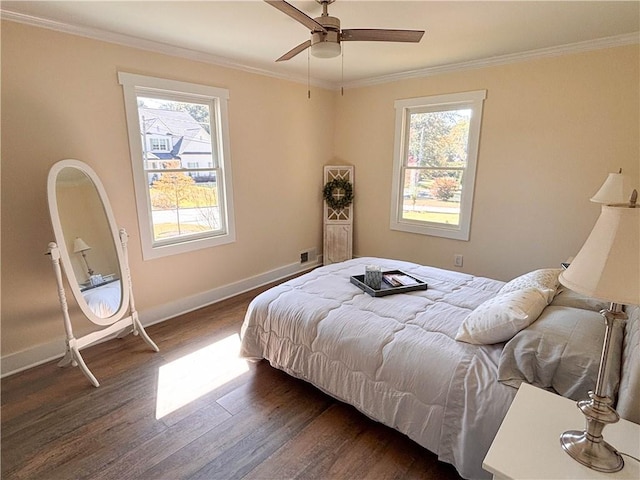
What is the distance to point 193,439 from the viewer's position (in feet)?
6.28

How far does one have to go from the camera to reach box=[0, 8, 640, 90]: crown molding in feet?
8.00

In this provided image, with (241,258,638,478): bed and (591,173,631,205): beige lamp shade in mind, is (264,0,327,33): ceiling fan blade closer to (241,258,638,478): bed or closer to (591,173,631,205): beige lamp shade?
(241,258,638,478): bed

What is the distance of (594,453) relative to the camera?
1020 mm

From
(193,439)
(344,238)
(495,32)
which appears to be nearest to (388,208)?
(344,238)

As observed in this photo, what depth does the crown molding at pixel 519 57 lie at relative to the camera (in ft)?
9.39

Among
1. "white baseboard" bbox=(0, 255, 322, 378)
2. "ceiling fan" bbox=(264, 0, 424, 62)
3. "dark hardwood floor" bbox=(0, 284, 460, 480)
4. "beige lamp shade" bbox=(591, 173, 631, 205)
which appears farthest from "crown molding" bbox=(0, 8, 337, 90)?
"beige lamp shade" bbox=(591, 173, 631, 205)

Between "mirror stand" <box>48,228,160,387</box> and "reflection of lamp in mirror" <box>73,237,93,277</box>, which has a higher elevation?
"reflection of lamp in mirror" <box>73,237,93,277</box>

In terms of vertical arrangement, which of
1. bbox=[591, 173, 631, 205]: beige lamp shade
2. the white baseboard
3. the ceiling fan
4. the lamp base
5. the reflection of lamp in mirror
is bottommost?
the white baseboard

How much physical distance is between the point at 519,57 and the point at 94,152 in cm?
397

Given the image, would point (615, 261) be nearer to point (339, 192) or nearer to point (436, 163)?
point (436, 163)

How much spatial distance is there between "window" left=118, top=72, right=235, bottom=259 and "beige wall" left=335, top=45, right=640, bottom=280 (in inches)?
85.6

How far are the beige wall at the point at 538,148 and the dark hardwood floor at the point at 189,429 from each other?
8.59 feet

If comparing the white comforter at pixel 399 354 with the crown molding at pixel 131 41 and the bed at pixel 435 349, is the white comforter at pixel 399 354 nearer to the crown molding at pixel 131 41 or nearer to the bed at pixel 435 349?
the bed at pixel 435 349

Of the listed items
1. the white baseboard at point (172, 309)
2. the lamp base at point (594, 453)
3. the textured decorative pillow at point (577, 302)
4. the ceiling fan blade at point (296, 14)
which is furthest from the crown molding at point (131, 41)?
the lamp base at point (594, 453)
